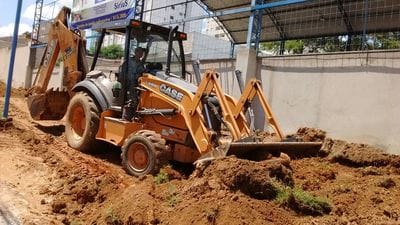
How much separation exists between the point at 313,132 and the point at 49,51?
7.06 meters

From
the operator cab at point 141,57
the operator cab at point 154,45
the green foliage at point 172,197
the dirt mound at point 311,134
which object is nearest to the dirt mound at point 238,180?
the green foliage at point 172,197

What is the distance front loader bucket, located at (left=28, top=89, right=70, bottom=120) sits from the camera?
1120cm

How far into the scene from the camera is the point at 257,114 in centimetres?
1123

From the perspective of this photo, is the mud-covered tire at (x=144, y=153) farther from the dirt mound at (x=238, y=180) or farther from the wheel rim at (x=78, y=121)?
the wheel rim at (x=78, y=121)

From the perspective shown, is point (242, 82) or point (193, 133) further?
point (242, 82)

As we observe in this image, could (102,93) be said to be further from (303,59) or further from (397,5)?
(397,5)

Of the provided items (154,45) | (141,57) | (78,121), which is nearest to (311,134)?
(154,45)

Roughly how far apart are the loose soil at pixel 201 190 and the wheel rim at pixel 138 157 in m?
0.22

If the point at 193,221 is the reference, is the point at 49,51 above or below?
above

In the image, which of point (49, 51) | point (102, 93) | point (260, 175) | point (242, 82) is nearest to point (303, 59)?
point (242, 82)

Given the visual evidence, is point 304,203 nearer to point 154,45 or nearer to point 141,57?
point 141,57

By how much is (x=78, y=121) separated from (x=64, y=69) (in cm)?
195

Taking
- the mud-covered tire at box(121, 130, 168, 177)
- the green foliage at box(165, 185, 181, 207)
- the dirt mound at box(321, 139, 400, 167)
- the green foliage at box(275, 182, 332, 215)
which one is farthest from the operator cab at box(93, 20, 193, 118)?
the green foliage at box(275, 182, 332, 215)

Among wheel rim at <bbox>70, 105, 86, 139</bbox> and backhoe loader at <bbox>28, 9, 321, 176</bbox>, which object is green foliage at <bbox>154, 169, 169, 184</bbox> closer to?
backhoe loader at <bbox>28, 9, 321, 176</bbox>
